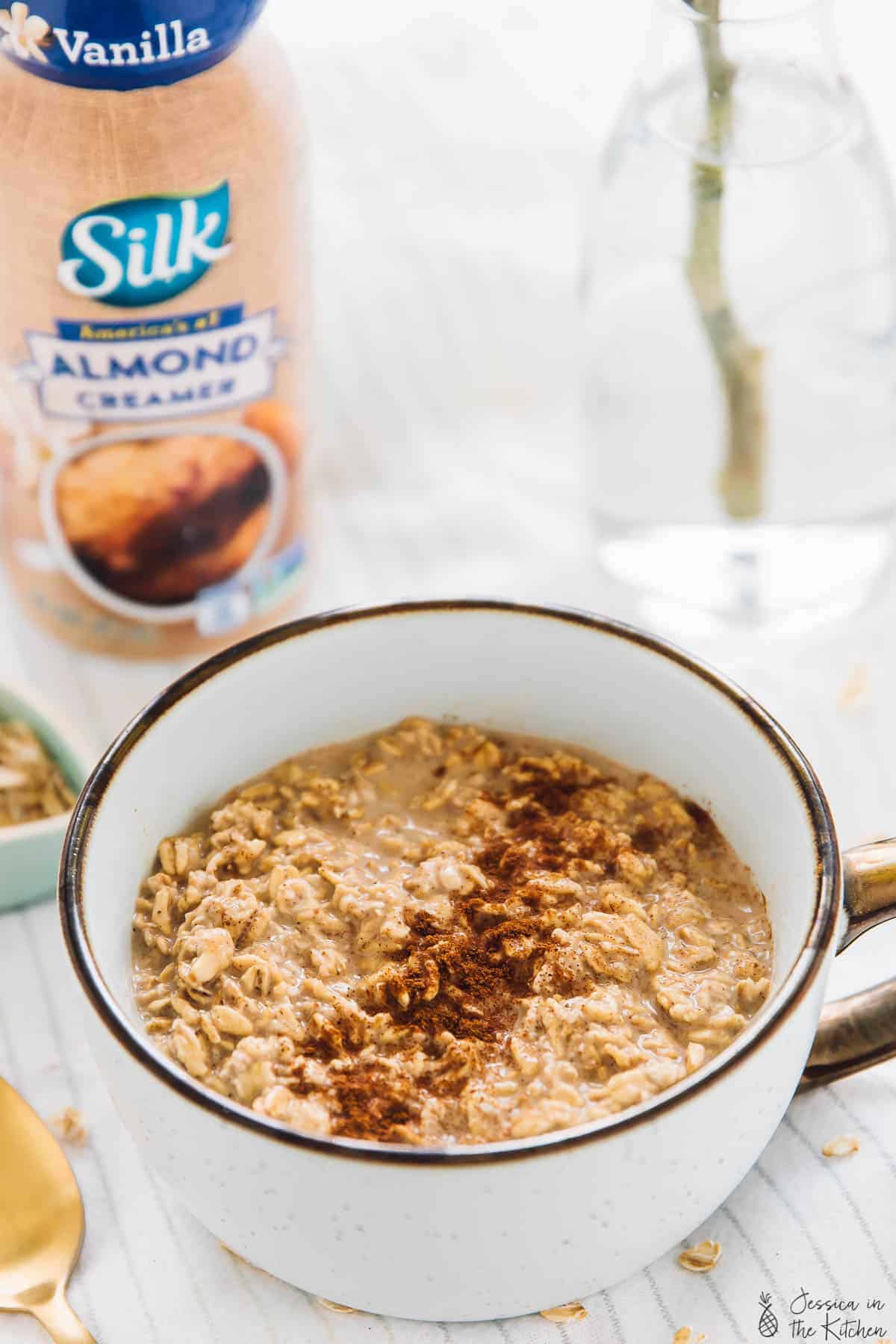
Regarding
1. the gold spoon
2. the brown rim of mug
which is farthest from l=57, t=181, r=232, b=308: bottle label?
the gold spoon

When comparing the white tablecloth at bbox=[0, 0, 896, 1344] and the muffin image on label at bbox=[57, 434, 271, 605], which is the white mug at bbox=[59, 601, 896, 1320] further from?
the muffin image on label at bbox=[57, 434, 271, 605]

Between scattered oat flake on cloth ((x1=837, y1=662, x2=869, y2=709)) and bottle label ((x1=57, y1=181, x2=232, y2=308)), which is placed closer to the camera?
bottle label ((x1=57, y1=181, x2=232, y2=308))

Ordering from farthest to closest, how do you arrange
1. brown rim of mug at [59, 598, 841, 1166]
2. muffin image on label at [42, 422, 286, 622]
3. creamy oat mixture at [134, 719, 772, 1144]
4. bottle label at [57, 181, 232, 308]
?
muffin image on label at [42, 422, 286, 622]
bottle label at [57, 181, 232, 308]
creamy oat mixture at [134, 719, 772, 1144]
brown rim of mug at [59, 598, 841, 1166]

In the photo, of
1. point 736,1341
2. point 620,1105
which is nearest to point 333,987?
point 620,1105

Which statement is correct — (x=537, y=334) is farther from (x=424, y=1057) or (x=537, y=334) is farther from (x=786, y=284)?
(x=424, y=1057)

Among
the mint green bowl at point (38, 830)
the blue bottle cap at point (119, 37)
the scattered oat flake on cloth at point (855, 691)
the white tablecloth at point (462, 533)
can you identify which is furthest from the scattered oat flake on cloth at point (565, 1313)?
the blue bottle cap at point (119, 37)

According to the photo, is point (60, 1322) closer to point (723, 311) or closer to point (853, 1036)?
point (853, 1036)
